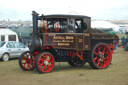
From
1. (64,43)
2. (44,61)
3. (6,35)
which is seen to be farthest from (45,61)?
(6,35)

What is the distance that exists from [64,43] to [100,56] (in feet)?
6.44

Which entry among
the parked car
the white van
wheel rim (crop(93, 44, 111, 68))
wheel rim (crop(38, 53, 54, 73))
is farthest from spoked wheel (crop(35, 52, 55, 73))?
the white van

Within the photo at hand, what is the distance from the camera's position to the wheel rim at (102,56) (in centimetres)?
1024

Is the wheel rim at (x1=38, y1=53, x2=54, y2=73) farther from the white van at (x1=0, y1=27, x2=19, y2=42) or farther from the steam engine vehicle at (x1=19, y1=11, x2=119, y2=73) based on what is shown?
the white van at (x1=0, y1=27, x2=19, y2=42)

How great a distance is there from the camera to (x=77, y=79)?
786cm

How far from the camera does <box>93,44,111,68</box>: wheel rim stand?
10.2 metres

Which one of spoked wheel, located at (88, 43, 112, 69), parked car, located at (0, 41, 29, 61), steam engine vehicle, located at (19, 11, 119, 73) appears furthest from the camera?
parked car, located at (0, 41, 29, 61)

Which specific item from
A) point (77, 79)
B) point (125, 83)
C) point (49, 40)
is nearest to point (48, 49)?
point (49, 40)

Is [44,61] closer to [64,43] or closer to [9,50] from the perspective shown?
[64,43]

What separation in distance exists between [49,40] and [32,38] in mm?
720

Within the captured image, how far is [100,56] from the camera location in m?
10.3

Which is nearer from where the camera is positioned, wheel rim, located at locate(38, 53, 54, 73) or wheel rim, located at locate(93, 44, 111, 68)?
wheel rim, located at locate(38, 53, 54, 73)

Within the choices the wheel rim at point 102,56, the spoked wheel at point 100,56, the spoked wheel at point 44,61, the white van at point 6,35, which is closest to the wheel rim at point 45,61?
the spoked wheel at point 44,61

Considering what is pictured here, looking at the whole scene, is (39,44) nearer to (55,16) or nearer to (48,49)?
(48,49)
